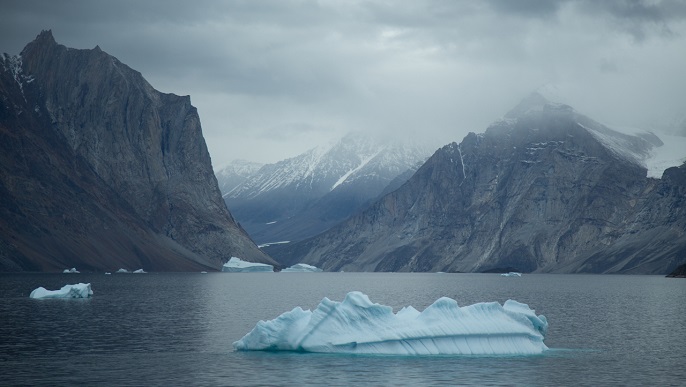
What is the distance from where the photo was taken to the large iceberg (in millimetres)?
60188

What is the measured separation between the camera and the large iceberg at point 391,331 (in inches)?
2370

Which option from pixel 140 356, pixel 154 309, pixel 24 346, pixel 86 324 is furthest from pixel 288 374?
pixel 154 309

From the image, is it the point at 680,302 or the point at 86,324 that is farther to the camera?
the point at 680,302

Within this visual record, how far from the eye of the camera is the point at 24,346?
212ft

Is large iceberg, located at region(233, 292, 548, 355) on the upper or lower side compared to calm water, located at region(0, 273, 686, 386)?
upper

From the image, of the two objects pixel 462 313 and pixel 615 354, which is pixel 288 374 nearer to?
pixel 462 313

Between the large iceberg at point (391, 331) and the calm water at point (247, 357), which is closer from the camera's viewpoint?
the calm water at point (247, 357)

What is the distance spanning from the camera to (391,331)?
60500 millimetres

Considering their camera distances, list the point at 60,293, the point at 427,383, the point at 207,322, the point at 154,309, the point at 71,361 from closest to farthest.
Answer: the point at 427,383 < the point at 71,361 < the point at 207,322 < the point at 154,309 < the point at 60,293

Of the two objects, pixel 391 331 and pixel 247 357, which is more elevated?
pixel 391 331

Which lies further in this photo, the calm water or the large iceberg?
the large iceberg

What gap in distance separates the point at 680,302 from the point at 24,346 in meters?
98.8

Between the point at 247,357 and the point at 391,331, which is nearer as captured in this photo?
the point at 247,357

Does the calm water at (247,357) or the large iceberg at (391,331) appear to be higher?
the large iceberg at (391,331)
